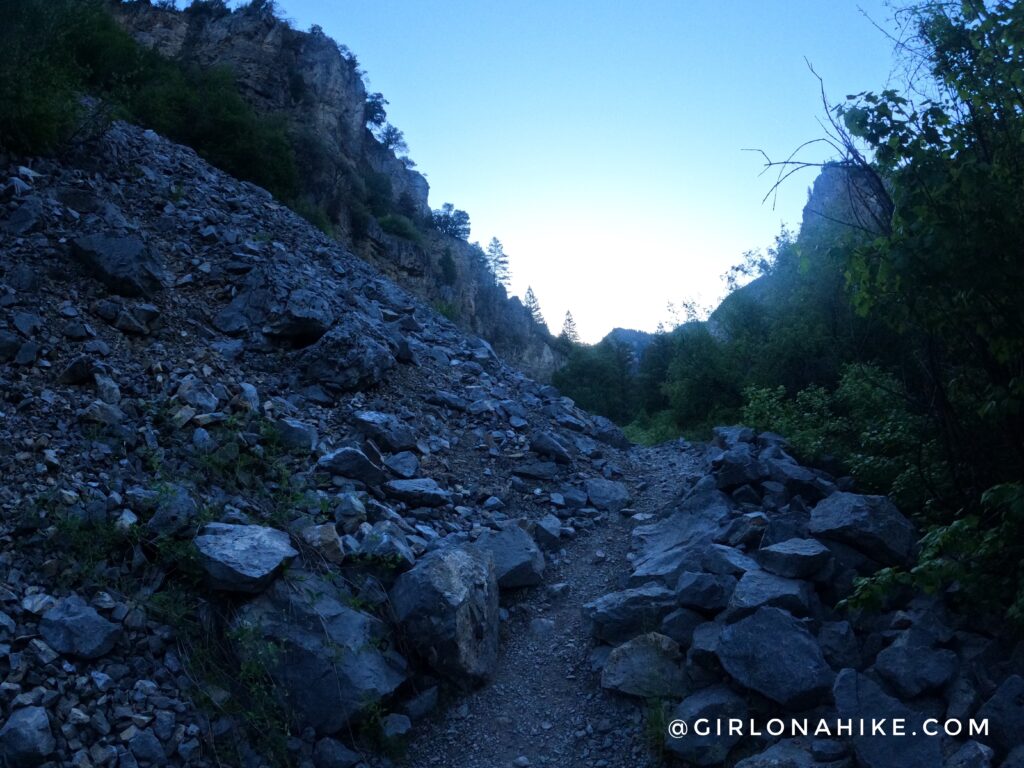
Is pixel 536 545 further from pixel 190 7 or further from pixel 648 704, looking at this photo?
pixel 190 7

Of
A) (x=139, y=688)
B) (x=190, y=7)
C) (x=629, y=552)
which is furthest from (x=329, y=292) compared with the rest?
(x=190, y=7)

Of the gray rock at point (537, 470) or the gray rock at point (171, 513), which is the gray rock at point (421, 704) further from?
the gray rock at point (537, 470)

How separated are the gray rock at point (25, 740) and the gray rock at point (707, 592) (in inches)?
164

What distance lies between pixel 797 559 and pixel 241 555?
4098 millimetres

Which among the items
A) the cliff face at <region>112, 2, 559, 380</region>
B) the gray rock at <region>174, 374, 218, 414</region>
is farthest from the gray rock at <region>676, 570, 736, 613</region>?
the cliff face at <region>112, 2, 559, 380</region>

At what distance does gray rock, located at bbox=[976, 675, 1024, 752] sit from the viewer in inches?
150

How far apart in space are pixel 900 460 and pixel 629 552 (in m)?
2.69

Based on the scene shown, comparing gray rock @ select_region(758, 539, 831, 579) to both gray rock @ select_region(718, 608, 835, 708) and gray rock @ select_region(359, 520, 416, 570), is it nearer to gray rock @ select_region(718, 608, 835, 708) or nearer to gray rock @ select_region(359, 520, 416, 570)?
gray rock @ select_region(718, 608, 835, 708)

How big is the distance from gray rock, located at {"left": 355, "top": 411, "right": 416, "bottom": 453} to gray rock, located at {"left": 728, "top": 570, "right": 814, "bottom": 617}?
4.22m

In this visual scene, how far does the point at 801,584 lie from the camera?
17.4 feet

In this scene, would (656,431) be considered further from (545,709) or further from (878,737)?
(878,737)

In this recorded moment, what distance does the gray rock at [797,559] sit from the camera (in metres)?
5.41

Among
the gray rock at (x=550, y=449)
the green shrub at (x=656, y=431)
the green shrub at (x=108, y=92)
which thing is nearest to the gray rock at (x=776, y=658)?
the gray rock at (x=550, y=449)

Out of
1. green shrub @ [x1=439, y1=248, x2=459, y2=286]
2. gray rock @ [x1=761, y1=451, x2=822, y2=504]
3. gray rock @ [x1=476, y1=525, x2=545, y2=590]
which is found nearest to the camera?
gray rock @ [x1=476, y1=525, x2=545, y2=590]
